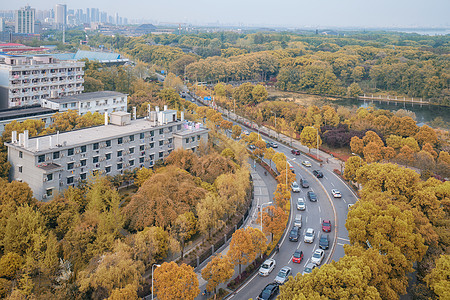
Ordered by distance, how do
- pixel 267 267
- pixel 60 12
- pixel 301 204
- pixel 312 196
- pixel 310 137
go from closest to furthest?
pixel 267 267 < pixel 301 204 < pixel 312 196 < pixel 310 137 < pixel 60 12

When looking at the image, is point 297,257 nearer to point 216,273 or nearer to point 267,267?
point 267,267

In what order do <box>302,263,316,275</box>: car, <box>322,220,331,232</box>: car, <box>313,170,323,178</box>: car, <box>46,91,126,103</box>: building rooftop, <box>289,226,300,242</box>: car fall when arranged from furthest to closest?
<box>46,91,126,103</box>: building rooftop, <box>313,170,323,178</box>: car, <box>322,220,331,232</box>: car, <box>289,226,300,242</box>: car, <box>302,263,316,275</box>: car

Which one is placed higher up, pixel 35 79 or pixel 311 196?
pixel 35 79

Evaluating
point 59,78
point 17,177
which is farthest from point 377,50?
point 17,177

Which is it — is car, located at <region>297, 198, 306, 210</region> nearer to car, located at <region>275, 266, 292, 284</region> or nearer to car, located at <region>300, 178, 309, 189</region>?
car, located at <region>300, 178, 309, 189</region>

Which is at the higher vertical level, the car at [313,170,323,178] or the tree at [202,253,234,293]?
the car at [313,170,323,178]

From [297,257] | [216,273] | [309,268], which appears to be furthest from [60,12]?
[216,273]

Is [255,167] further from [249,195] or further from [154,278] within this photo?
[154,278]

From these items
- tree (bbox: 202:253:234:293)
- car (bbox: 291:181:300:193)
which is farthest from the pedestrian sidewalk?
tree (bbox: 202:253:234:293)
